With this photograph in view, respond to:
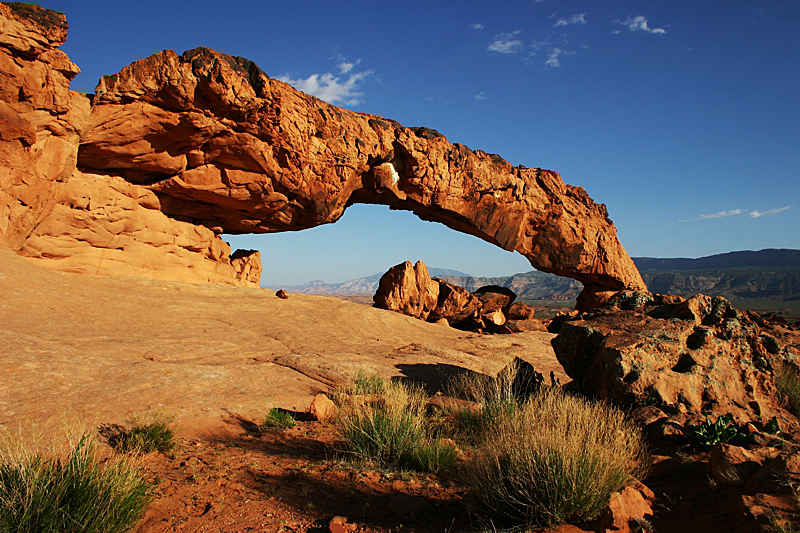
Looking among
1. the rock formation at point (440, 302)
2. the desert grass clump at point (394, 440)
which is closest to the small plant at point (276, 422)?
the desert grass clump at point (394, 440)

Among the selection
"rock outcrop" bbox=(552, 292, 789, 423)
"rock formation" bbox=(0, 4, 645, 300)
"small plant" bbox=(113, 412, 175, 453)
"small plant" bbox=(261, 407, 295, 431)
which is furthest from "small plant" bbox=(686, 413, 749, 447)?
"rock formation" bbox=(0, 4, 645, 300)

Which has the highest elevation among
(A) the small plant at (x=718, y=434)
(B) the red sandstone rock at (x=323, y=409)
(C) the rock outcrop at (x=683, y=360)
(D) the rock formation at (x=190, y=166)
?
(D) the rock formation at (x=190, y=166)

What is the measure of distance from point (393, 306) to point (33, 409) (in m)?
18.3

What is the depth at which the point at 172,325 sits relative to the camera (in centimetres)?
1203

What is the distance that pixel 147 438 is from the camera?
554cm

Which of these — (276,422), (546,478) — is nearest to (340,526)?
(546,478)

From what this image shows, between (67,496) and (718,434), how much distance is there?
20.3 feet

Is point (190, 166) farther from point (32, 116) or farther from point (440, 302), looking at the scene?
point (440, 302)

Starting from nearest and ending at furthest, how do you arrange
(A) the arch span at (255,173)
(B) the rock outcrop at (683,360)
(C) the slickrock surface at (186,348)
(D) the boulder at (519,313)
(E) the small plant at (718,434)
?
(E) the small plant at (718,434) → (B) the rock outcrop at (683,360) → (C) the slickrock surface at (186,348) → (A) the arch span at (255,173) → (D) the boulder at (519,313)

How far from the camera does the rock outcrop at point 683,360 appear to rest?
21.3 feet

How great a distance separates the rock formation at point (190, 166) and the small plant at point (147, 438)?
9906 millimetres

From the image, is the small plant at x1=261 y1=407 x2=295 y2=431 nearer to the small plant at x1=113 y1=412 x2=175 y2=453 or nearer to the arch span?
the small plant at x1=113 y1=412 x2=175 y2=453

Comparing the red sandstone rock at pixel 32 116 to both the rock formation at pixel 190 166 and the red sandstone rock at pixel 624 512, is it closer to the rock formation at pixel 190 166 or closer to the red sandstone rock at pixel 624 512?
the rock formation at pixel 190 166

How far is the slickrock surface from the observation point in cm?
709
